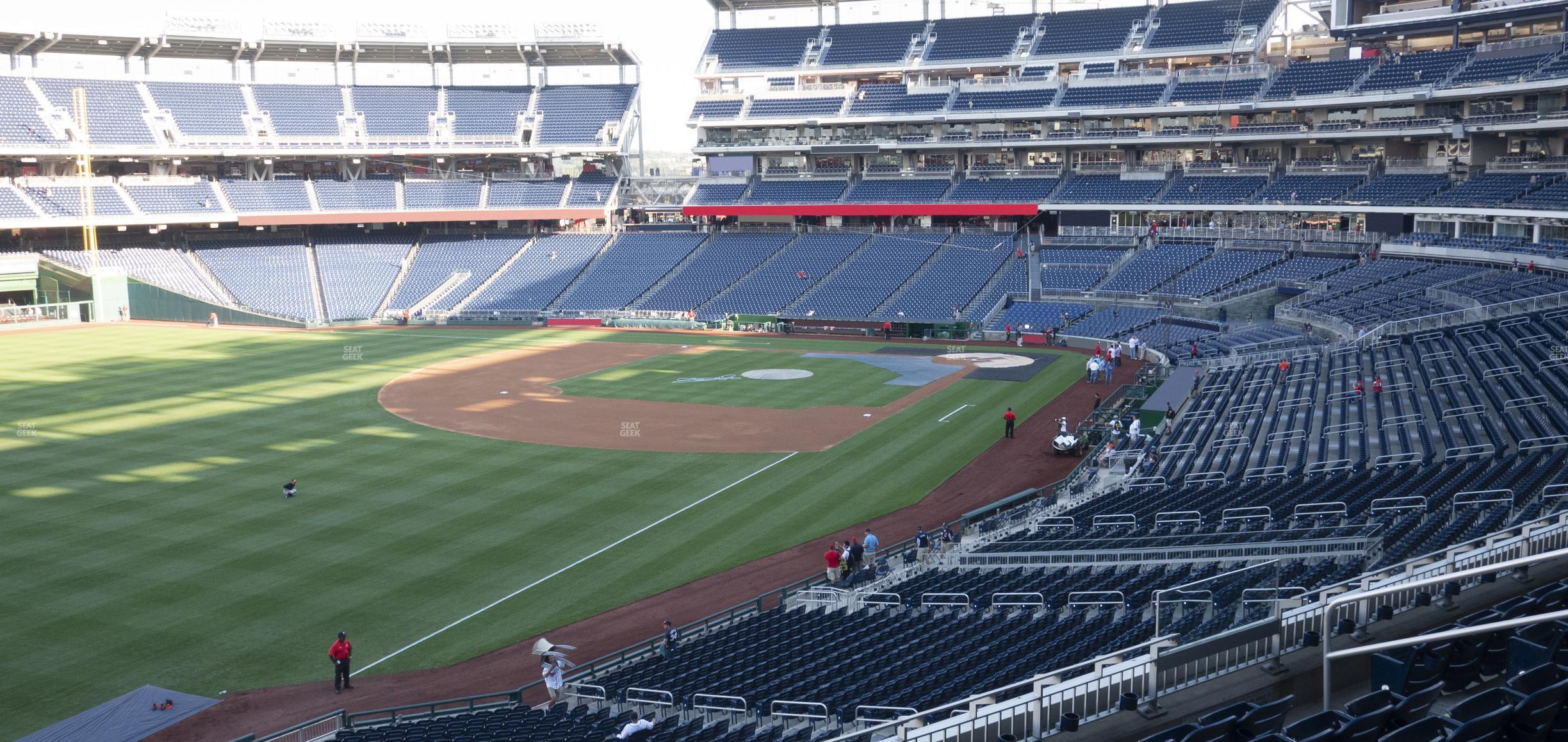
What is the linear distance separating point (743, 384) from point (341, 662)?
29.2 metres

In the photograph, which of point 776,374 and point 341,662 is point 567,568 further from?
point 776,374

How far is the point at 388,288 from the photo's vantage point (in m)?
73.4

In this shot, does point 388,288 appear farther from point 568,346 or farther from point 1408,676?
point 1408,676

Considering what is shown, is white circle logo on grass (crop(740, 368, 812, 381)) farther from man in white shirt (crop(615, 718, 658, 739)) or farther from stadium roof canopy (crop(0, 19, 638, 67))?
stadium roof canopy (crop(0, 19, 638, 67))

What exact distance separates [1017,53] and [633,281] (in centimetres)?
2955

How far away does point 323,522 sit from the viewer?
2814cm

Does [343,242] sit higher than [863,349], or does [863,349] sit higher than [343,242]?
[343,242]

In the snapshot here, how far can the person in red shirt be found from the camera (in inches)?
768

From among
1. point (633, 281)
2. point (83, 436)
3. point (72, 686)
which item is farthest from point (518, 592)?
point (633, 281)

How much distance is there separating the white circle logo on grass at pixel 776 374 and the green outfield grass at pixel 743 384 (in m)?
0.38

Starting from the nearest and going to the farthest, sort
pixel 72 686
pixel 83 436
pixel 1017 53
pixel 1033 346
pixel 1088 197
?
pixel 72 686, pixel 83 436, pixel 1033 346, pixel 1088 197, pixel 1017 53

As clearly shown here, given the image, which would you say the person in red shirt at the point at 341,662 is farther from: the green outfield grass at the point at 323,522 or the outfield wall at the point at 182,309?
the outfield wall at the point at 182,309

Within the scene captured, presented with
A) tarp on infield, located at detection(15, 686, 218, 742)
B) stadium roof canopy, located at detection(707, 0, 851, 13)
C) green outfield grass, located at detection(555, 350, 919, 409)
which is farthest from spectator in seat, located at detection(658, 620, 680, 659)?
stadium roof canopy, located at detection(707, 0, 851, 13)

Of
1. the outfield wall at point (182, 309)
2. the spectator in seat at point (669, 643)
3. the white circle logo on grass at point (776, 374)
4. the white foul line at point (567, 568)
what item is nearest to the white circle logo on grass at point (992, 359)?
the white circle logo on grass at point (776, 374)
